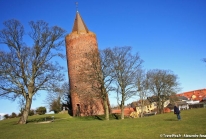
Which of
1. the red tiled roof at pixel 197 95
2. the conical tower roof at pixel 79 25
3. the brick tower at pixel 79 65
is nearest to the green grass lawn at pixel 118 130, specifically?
the brick tower at pixel 79 65

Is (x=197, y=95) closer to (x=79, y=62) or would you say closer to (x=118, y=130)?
(x=79, y=62)

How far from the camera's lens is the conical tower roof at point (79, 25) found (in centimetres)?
3391

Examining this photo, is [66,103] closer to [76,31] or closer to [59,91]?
[76,31]

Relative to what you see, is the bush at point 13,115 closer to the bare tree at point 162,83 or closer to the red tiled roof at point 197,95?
the bare tree at point 162,83

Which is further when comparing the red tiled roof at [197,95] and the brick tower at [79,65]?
the red tiled roof at [197,95]

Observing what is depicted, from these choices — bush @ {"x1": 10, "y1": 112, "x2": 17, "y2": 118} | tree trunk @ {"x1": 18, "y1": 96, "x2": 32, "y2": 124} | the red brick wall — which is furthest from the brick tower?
bush @ {"x1": 10, "y1": 112, "x2": 17, "y2": 118}

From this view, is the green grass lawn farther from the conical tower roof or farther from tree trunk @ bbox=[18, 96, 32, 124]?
the conical tower roof

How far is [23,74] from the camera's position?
21.2 m

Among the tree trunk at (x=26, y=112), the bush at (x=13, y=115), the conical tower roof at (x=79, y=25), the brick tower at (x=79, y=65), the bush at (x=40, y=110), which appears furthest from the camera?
the bush at (x=40, y=110)

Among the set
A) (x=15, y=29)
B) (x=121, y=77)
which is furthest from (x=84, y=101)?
(x=15, y=29)

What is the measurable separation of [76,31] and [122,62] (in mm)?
10616

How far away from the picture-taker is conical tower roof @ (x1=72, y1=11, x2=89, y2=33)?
3391cm

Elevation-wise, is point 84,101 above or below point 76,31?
below

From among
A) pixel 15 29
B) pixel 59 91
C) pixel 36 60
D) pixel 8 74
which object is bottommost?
pixel 59 91
